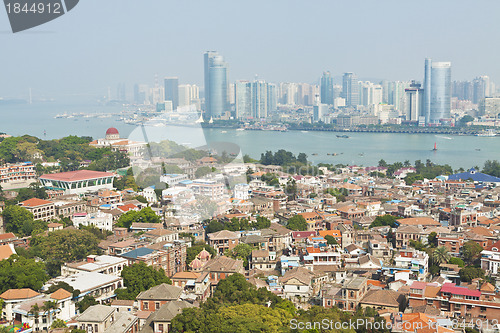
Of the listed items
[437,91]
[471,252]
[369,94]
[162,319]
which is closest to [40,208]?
[162,319]

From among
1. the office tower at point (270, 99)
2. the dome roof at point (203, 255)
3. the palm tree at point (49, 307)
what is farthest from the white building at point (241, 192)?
the office tower at point (270, 99)

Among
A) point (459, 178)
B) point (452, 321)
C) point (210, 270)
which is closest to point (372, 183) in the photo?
point (459, 178)

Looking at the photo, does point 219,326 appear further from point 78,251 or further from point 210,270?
point 78,251

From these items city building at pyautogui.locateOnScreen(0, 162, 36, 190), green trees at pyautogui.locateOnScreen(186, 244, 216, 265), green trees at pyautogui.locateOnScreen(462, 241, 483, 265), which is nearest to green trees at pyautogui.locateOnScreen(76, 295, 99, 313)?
green trees at pyautogui.locateOnScreen(186, 244, 216, 265)

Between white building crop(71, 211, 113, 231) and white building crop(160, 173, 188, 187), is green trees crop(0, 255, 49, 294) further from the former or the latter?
white building crop(160, 173, 188, 187)

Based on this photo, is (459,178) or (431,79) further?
(431,79)

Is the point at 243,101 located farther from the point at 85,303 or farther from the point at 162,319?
the point at 162,319
